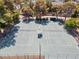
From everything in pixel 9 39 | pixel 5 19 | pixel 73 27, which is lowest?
pixel 9 39

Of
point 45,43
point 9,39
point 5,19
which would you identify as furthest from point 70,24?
point 5,19

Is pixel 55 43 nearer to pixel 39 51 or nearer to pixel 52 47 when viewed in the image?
pixel 52 47

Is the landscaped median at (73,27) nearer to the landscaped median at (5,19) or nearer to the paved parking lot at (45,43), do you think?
the paved parking lot at (45,43)

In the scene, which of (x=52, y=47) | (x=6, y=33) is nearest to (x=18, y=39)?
(x=6, y=33)

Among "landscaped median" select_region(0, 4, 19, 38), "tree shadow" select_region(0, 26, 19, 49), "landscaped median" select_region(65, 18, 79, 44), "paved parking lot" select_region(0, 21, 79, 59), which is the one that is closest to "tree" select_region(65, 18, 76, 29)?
"landscaped median" select_region(65, 18, 79, 44)

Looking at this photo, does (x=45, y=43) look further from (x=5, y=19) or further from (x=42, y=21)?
(x=42, y=21)

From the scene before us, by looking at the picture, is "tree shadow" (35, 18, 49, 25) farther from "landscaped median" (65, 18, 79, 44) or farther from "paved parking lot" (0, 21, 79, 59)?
"landscaped median" (65, 18, 79, 44)
